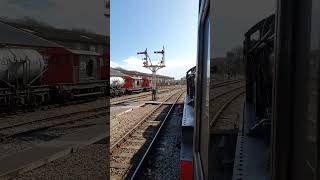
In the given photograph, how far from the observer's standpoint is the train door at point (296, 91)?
77 cm

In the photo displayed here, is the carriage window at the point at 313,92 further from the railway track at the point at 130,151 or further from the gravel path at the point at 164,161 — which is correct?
the railway track at the point at 130,151

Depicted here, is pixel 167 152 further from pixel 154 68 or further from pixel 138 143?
pixel 154 68

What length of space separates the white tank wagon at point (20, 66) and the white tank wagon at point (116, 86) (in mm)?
13409

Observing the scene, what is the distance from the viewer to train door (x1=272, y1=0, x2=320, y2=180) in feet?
2.52

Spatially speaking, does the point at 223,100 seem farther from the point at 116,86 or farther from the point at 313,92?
the point at 116,86

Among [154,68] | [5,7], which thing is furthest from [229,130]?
[154,68]

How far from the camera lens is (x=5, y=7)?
27594 millimetres

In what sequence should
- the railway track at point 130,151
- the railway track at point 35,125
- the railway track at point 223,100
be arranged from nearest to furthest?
the railway track at point 223,100 < the railway track at point 130,151 < the railway track at point 35,125

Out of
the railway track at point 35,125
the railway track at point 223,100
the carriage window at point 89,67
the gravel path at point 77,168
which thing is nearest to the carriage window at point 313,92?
the railway track at point 223,100

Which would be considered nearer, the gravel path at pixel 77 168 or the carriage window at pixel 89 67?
the gravel path at pixel 77 168

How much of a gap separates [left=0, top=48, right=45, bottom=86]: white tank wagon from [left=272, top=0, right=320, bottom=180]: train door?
66.5 feet

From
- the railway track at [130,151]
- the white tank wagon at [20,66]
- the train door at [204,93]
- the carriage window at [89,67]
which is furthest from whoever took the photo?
the carriage window at [89,67]

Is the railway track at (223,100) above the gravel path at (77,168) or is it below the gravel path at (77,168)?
above

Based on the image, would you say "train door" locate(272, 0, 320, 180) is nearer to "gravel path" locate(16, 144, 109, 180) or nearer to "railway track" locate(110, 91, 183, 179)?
"railway track" locate(110, 91, 183, 179)
